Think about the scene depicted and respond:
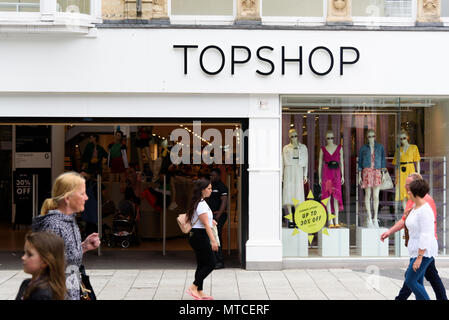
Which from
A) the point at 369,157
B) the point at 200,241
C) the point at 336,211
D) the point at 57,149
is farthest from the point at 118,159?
the point at 200,241

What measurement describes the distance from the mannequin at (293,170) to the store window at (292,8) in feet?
6.96

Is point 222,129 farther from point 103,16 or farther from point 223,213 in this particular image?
point 103,16

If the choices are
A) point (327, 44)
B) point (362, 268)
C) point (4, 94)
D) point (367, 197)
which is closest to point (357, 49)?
point (327, 44)

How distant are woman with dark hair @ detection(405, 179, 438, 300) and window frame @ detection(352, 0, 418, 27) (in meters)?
5.31

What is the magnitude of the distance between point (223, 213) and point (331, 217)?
209 cm

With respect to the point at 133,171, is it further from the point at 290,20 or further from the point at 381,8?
the point at 381,8

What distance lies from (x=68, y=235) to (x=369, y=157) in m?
8.54

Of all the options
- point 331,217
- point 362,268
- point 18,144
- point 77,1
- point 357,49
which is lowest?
point 362,268

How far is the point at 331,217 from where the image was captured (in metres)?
13.0

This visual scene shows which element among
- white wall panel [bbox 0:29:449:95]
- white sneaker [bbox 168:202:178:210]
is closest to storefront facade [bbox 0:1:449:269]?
white wall panel [bbox 0:29:449:95]

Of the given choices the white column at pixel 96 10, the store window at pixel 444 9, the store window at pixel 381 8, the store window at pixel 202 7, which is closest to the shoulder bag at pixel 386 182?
the store window at pixel 381 8

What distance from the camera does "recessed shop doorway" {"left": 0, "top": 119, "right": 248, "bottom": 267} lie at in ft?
44.0
